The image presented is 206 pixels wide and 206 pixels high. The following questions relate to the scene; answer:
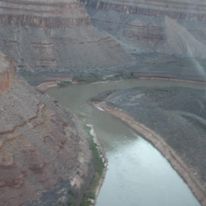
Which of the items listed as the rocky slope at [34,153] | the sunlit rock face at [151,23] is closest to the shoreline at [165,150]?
the rocky slope at [34,153]

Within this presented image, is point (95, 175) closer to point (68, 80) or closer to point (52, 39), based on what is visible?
point (68, 80)

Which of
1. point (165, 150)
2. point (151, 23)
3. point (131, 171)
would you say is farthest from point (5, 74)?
point (151, 23)

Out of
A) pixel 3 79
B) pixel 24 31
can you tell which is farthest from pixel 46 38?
pixel 3 79

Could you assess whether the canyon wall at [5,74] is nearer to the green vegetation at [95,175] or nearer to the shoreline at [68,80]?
the green vegetation at [95,175]

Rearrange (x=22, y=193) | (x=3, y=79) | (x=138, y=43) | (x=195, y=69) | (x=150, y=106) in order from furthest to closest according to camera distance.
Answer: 1. (x=138, y=43)
2. (x=195, y=69)
3. (x=150, y=106)
4. (x=3, y=79)
5. (x=22, y=193)

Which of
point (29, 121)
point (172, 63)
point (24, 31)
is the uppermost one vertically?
point (29, 121)

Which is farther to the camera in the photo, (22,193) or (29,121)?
(29,121)

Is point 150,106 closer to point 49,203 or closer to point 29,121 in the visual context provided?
point 29,121
